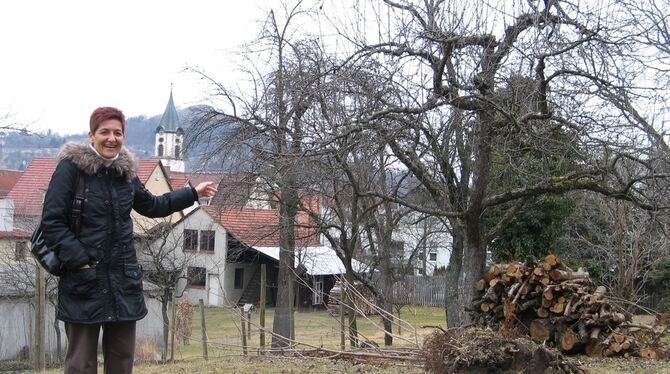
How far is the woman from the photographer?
12.8 feet

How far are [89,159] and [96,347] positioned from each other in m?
1.08

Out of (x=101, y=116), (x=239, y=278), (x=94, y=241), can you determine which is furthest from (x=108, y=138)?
(x=239, y=278)

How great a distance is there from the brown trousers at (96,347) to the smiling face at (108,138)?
0.99 metres

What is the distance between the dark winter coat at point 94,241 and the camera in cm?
388

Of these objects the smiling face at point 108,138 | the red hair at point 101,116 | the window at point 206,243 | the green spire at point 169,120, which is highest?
the green spire at point 169,120

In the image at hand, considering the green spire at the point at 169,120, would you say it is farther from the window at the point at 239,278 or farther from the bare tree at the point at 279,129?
the bare tree at the point at 279,129

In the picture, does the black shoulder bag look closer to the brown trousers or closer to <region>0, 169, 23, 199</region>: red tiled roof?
the brown trousers

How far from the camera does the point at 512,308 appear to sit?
9.34 meters

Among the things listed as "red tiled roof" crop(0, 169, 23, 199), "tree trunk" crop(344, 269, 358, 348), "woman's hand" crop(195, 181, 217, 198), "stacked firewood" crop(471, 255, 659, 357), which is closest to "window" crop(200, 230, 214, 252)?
"tree trunk" crop(344, 269, 358, 348)

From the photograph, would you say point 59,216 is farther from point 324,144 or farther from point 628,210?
point 628,210

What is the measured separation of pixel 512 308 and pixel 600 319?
1.11 m

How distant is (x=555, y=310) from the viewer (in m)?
9.30

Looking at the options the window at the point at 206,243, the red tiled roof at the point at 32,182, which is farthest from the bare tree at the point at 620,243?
the red tiled roof at the point at 32,182

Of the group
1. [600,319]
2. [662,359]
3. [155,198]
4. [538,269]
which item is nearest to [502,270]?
[538,269]
